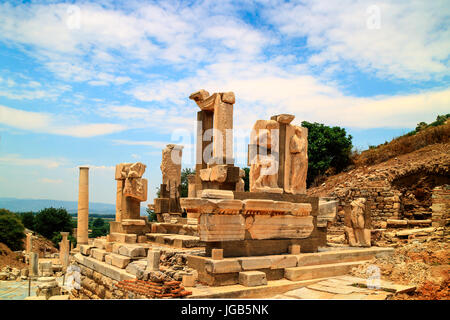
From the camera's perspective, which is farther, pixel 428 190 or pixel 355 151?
pixel 355 151

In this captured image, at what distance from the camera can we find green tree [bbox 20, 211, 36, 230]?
41.0 metres

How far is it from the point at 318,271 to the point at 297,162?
2.70m

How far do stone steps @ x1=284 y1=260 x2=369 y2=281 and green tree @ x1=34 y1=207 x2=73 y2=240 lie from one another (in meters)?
37.3

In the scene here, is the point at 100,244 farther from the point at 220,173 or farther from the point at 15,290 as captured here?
the point at 15,290

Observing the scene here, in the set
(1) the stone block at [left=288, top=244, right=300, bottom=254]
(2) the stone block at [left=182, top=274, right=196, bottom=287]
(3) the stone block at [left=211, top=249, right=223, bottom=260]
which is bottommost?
(2) the stone block at [left=182, top=274, right=196, bottom=287]

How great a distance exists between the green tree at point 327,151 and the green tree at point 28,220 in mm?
31364

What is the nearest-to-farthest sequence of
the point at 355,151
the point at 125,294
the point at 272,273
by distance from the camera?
the point at 125,294 → the point at 272,273 → the point at 355,151

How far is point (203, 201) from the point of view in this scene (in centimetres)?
700

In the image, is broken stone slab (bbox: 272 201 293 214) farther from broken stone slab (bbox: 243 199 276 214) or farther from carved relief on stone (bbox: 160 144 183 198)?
carved relief on stone (bbox: 160 144 183 198)

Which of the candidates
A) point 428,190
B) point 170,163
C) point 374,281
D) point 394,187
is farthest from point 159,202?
point 428,190

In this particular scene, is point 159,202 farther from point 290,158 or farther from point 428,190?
point 428,190

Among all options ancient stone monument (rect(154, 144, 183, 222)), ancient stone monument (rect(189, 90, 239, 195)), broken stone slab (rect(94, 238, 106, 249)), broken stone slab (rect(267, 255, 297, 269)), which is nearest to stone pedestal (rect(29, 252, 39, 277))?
ancient stone monument (rect(154, 144, 183, 222))

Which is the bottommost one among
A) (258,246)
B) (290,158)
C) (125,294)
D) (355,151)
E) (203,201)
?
(125,294)
